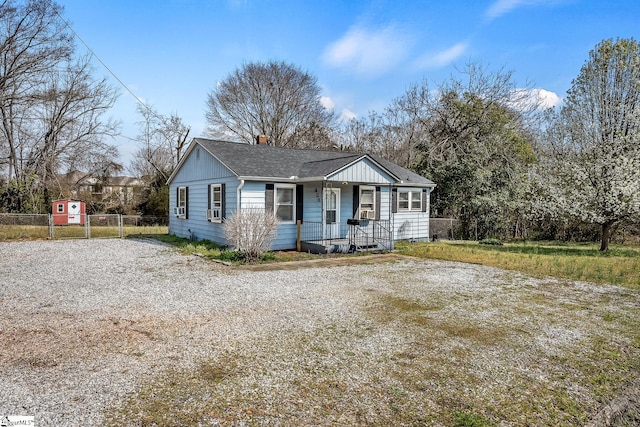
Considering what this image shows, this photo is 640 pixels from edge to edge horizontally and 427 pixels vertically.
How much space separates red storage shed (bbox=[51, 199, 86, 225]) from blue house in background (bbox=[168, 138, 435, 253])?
658 cm

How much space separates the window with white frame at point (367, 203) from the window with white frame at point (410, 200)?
1.81m

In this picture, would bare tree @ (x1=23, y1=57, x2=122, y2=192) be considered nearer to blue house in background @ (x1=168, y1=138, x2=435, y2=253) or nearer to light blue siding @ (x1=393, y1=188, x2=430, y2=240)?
blue house in background @ (x1=168, y1=138, x2=435, y2=253)

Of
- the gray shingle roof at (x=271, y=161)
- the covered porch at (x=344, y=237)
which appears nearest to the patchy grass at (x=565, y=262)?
the covered porch at (x=344, y=237)

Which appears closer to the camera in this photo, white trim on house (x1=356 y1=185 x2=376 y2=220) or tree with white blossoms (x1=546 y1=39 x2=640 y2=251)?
tree with white blossoms (x1=546 y1=39 x2=640 y2=251)

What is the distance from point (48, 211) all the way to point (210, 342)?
25.7m

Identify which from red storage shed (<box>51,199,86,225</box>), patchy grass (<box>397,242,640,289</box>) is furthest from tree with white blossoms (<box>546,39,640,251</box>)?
red storage shed (<box>51,199,86,225</box>)

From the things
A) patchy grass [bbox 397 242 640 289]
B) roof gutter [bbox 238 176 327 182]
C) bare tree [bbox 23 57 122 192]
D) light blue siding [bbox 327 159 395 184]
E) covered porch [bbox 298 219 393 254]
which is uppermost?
bare tree [bbox 23 57 122 192]

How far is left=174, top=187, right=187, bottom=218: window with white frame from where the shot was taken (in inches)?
619

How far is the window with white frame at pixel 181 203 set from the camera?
619 inches

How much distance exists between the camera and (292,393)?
3291 mm

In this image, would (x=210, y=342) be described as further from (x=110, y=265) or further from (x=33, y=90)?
(x=33, y=90)

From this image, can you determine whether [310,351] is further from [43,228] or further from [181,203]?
[43,228]

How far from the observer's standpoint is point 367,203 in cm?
1461

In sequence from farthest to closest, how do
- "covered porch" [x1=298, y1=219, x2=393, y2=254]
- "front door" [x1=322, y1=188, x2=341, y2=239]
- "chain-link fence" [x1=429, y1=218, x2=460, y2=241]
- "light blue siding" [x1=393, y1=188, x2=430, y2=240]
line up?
"chain-link fence" [x1=429, y1=218, x2=460, y2=241], "light blue siding" [x1=393, y1=188, x2=430, y2=240], "front door" [x1=322, y1=188, x2=341, y2=239], "covered porch" [x1=298, y1=219, x2=393, y2=254]
